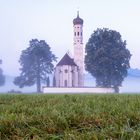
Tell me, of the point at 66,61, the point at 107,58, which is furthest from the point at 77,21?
the point at 107,58

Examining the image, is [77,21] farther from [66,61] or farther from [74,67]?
[74,67]

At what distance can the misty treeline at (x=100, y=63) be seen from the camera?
70688 millimetres

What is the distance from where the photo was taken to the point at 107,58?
233ft

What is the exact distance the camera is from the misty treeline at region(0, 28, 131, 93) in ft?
232

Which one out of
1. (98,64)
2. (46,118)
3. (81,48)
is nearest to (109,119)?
(46,118)

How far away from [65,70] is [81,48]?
978 cm

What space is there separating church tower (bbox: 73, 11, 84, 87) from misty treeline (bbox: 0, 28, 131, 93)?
24.9ft

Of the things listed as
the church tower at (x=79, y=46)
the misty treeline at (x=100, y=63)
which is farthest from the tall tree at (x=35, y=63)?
the church tower at (x=79, y=46)

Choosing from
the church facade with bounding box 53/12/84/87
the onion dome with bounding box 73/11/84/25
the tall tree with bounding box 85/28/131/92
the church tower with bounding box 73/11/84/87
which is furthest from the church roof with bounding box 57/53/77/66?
the tall tree with bounding box 85/28/131/92

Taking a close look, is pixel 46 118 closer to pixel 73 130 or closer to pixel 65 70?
pixel 73 130

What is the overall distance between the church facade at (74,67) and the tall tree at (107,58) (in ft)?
47.3

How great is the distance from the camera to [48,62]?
297ft

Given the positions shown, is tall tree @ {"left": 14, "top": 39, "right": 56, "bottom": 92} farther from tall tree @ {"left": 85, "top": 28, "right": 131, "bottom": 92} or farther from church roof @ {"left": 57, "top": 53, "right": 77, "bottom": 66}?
tall tree @ {"left": 85, "top": 28, "right": 131, "bottom": 92}

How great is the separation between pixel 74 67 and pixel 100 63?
68.4ft
